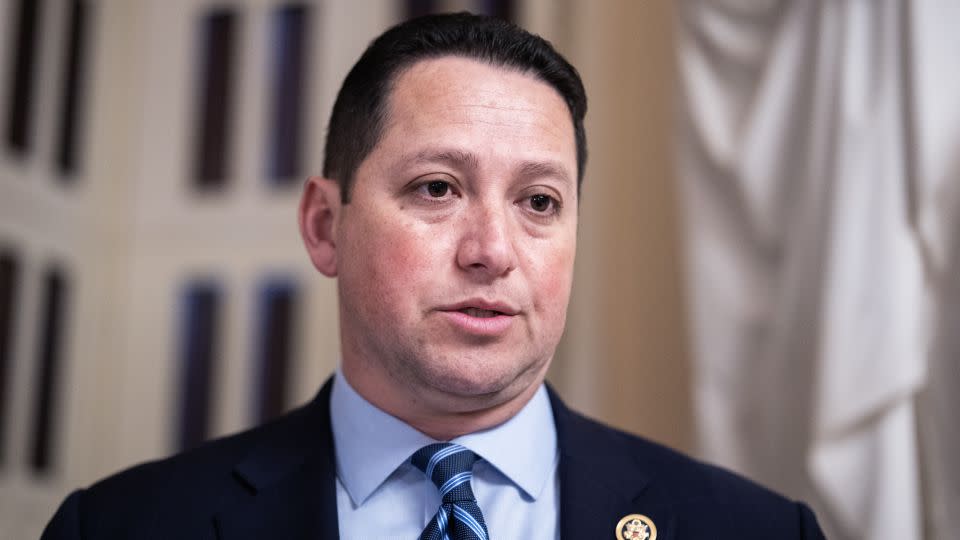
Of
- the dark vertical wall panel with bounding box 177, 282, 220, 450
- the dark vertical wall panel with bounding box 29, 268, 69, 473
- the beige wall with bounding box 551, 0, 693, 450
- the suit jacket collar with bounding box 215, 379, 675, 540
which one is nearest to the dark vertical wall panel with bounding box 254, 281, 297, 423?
the dark vertical wall panel with bounding box 177, 282, 220, 450

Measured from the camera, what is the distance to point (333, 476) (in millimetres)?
1485

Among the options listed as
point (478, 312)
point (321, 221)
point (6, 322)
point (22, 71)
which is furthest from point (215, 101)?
point (478, 312)

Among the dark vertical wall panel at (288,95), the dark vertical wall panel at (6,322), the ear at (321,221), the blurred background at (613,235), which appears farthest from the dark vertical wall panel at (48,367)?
the ear at (321,221)

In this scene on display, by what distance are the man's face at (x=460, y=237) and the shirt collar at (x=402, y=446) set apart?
0.06 metres

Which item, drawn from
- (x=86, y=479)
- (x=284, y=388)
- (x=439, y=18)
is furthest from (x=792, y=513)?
(x=86, y=479)

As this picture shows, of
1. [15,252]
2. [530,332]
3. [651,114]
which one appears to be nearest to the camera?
[530,332]

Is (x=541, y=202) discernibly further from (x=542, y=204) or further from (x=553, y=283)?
(x=553, y=283)

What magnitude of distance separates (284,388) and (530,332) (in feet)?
5.56

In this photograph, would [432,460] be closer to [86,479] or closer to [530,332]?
[530,332]

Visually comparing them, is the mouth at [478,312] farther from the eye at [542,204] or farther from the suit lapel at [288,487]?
the suit lapel at [288,487]

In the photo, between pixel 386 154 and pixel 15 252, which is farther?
pixel 15 252

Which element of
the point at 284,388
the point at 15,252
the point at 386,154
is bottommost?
the point at 284,388

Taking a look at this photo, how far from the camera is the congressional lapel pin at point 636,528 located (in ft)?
4.71

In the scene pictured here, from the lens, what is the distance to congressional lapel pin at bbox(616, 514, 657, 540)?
4.71 feet
